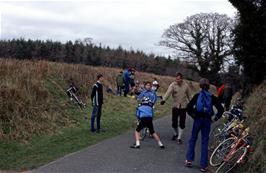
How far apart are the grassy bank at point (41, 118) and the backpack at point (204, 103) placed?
3.87 meters

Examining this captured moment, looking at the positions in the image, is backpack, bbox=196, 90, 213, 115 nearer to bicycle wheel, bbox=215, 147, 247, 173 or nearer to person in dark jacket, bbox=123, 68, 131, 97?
bicycle wheel, bbox=215, 147, 247, 173

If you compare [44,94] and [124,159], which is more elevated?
[44,94]

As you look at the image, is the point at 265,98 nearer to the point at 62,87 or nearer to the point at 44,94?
the point at 44,94

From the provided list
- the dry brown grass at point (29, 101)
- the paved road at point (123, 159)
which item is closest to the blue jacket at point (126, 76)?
the dry brown grass at point (29, 101)

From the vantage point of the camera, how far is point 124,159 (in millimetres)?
10688

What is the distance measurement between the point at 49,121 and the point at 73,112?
128 inches

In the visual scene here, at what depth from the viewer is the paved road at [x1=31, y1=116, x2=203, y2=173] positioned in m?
9.59

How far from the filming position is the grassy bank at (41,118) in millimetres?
11893

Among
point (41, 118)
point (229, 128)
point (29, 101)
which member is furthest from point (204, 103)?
point (29, 101)

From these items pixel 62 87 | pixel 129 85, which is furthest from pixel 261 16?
pixel 129 85

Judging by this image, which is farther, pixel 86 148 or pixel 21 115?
pixel 21 115

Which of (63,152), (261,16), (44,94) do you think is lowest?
(63,152)

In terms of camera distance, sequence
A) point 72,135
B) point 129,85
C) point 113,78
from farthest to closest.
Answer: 1. point 113,78
2. point 129,85
3. point 72,135

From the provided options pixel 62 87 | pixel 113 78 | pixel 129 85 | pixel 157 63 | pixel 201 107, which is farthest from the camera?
pixel 157 63
